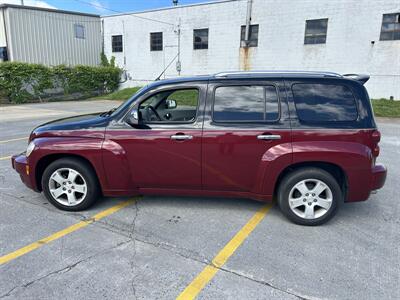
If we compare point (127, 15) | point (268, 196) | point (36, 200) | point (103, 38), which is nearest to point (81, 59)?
point (103, 38)

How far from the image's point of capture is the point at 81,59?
25.8m

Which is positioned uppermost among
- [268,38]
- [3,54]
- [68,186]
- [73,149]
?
[268,38]

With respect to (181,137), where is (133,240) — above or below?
below

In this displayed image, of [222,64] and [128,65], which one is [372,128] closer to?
[222,64]

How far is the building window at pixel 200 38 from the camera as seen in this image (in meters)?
21.8

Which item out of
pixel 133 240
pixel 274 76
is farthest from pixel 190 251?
pixel 274 76

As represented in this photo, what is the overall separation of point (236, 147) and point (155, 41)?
22.5 meters

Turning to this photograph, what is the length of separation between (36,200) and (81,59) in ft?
79.5

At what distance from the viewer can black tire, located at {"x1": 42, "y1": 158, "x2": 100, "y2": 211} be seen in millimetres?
3826

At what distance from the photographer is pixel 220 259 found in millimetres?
2934

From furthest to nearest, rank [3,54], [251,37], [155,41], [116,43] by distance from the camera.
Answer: [116,43] < [155,41] < [3,54] < [251,37]

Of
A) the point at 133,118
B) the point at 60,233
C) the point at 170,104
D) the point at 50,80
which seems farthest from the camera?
the point at 50,80

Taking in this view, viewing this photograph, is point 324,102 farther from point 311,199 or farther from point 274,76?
point 311,199

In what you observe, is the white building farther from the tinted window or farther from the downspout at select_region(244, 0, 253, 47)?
the tinted window
